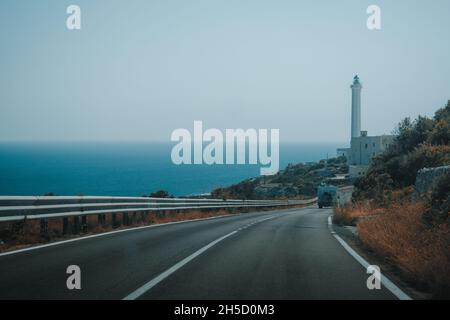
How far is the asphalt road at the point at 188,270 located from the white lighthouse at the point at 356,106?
8102 centimetres

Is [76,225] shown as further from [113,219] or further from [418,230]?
[418,230]

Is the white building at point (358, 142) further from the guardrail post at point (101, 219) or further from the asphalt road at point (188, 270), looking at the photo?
the asphalt road at point (188, 270)

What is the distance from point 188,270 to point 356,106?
87.7m

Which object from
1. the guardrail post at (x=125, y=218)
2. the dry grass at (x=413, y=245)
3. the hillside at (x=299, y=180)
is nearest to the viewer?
the dry grass at (x=413, y=245)

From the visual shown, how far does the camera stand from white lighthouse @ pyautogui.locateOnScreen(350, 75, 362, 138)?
94.9m

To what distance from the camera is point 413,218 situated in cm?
1477

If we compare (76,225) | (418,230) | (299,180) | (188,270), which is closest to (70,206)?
(76,225)

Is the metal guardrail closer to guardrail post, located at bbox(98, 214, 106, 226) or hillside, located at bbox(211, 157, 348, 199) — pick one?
guardrail post, located at bbox(98, 214, 106, 226)

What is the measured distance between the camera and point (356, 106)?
95125mm

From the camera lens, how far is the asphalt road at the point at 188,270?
28.2ft

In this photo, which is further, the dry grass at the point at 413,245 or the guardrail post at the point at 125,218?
the guardrail post at the point at 125,218

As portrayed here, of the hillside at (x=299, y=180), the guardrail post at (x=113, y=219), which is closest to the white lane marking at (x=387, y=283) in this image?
the guardrail post at (x=113, y=219)

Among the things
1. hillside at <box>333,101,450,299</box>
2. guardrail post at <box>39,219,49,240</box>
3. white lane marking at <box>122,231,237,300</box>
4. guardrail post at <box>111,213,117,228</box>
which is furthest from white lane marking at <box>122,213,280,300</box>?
guardrail post at <box>111,213,117,228</box>
